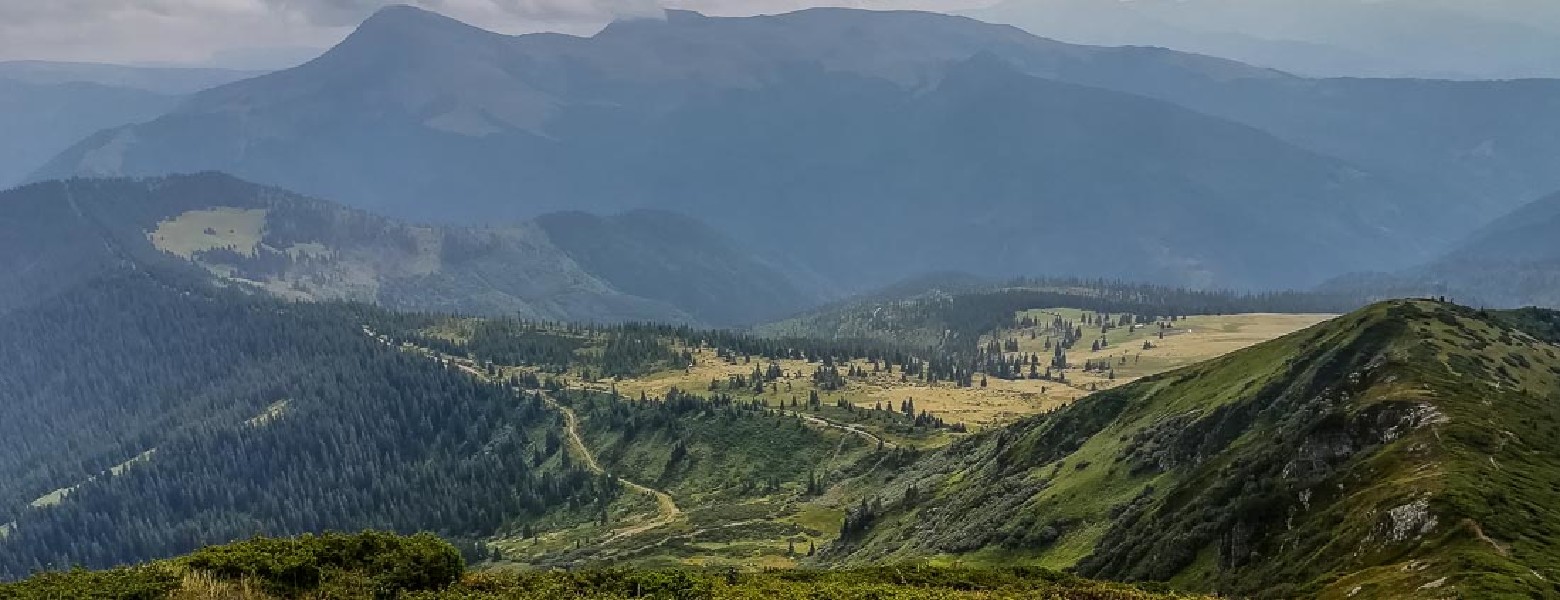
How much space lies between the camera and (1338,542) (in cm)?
4909

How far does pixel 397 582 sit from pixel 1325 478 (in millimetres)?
49749

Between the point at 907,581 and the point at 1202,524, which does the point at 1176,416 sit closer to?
the point at 1202,524

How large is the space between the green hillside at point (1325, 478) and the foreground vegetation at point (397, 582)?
12757 millimetres

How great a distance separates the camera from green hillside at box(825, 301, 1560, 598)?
43881mm

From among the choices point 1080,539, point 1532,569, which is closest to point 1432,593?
point 1532,569

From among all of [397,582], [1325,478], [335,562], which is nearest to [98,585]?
[335,562]

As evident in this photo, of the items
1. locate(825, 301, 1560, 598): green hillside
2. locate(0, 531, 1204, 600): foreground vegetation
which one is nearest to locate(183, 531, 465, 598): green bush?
locate(0, 531, 1204, 600): foreground vegetation

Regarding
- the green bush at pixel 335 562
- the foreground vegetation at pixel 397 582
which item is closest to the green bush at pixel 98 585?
the foreground vegetation at pixel 397 582

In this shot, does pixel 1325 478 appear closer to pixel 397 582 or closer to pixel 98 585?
pixel 397 582

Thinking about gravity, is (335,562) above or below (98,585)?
below

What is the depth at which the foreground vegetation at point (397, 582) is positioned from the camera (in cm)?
3306

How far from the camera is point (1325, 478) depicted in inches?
2243

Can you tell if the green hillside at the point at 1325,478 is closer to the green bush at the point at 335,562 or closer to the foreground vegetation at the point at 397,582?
the foreground vegetation at the point at 397,582

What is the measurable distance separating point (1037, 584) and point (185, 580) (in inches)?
1315
